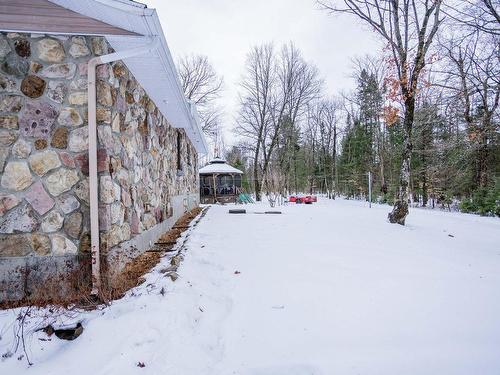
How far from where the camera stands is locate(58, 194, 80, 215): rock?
310 cm

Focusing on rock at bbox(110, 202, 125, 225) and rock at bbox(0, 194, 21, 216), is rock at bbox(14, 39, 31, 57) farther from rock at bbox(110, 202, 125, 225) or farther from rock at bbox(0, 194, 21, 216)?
rock at bbox(110, 202, 125, 225)

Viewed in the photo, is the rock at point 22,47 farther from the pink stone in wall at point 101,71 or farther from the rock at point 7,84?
the pink stone in wall at point 101,71

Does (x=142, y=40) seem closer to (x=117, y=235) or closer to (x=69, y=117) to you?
(x=69, y=117)

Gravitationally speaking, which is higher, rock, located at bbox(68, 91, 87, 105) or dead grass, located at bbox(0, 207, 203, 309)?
rock, located at bbox(68, 91, 87, 105)

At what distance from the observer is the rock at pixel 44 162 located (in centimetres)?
305

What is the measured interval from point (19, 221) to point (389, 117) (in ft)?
27.8

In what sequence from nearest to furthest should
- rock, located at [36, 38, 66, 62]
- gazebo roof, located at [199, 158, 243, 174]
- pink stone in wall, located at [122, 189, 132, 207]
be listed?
1. rock, located at [36, 38, 66, 62]
2. pink stone in wall, located at [122, 189, 132, 207]
3. gazebo roof, located at [199, 158, 243, 174]

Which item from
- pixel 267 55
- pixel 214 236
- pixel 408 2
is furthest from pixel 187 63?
pixel 214 236

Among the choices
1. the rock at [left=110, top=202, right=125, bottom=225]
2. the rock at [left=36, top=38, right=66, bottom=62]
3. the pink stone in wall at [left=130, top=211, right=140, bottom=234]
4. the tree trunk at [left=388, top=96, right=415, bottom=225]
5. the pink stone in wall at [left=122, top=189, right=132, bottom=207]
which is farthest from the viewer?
the tree trunk at [left=388, top=96, right=415, bottom=225]

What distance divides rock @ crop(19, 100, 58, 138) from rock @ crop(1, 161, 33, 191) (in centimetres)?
32

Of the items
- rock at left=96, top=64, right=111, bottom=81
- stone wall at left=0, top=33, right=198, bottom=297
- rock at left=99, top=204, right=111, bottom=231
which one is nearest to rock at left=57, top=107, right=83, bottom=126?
stone wall at left=0, top=33, right=198, bottom=297

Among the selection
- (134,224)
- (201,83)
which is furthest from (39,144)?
(201,83)

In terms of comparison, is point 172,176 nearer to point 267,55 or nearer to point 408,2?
point 408,2

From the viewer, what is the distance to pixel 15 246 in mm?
3016
